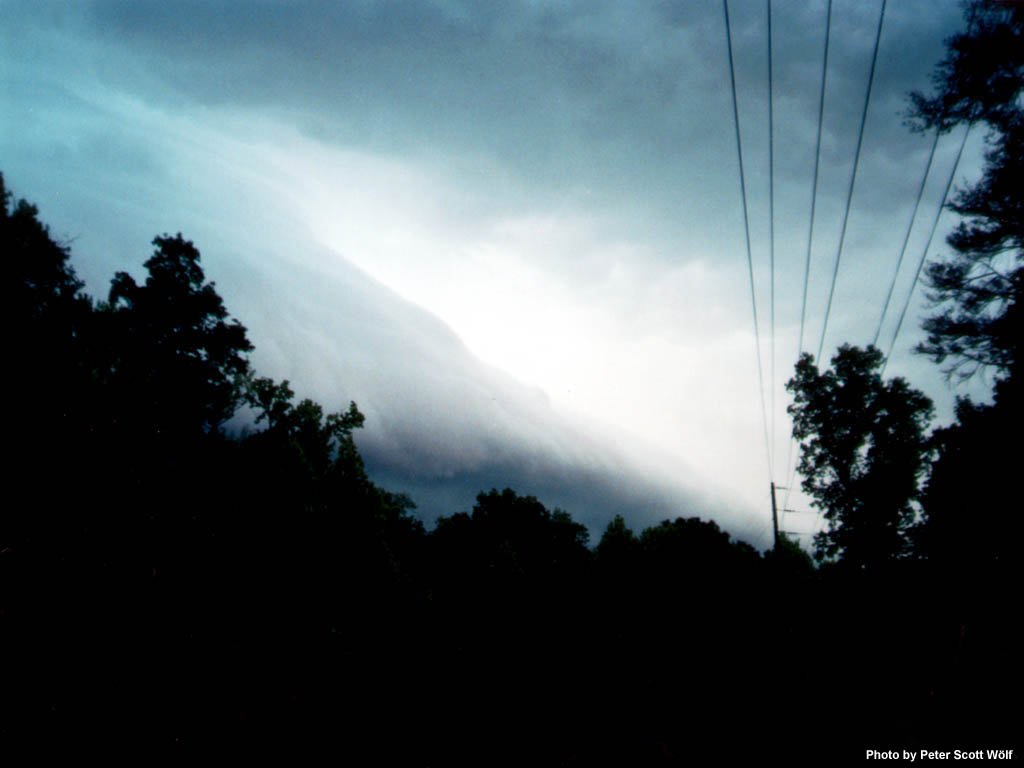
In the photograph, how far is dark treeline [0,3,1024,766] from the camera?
4473 millimetres

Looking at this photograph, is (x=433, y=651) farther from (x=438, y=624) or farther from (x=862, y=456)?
(x=862, y=456)

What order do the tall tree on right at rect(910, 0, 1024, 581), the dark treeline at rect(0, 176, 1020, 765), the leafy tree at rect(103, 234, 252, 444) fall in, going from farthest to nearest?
1. the leafy tree at rect(103, 234, 252, 444)
2. the tall tree on right at rect(910, 0, 1024, 581)
3. the dark treeline at rect(0, 176, 1020, 765)

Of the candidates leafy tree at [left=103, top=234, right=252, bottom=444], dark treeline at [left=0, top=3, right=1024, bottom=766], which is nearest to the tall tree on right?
dark treeline at [left=0, top=3, right=1024, bottom=766]

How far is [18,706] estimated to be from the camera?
3.96 meters

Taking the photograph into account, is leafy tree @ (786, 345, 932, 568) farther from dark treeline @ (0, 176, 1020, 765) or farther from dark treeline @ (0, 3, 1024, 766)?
dark treeline @ (0, 176, 1020, 765)

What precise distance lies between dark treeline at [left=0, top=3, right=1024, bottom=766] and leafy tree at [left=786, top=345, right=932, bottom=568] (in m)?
4.20

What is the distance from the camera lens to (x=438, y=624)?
686 cm

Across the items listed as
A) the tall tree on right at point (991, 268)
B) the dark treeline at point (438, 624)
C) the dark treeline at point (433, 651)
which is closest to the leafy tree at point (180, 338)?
the dark treeline at point (438, 624)

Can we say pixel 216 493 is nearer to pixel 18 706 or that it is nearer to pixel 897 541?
pixel 18 706

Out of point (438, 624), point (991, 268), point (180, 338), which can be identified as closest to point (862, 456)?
point (991, 268)

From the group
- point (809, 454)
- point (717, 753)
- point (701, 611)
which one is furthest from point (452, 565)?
point (717, 753)

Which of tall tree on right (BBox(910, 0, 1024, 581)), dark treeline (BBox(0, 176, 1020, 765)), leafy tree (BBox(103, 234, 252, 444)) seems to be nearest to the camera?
dark treeline (BBox(0, 176, 1020, 765))

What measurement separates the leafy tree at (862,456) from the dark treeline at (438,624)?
13.8 ft

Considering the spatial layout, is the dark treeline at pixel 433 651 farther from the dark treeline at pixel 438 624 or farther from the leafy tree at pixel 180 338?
the leafy tree at pixel 180 338
